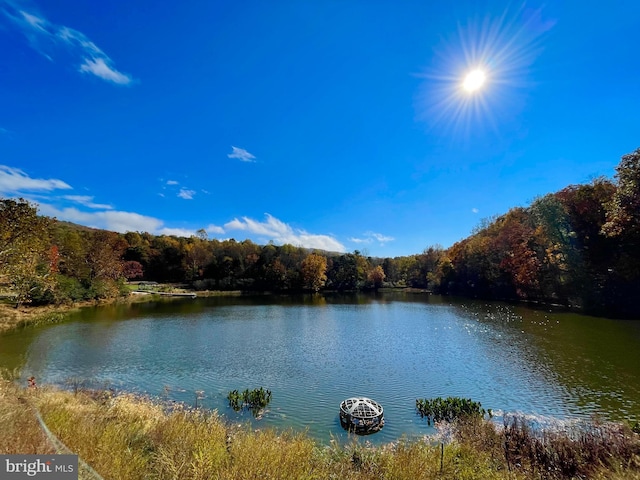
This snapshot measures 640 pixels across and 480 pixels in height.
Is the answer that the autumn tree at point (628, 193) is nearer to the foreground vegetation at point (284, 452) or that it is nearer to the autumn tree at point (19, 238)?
the foreground vegetation at point (284, 452)

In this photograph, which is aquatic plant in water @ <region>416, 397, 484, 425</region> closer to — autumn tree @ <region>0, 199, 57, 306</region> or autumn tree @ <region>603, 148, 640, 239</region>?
autumn tree @ <region>603, 148, 640, 239</region>

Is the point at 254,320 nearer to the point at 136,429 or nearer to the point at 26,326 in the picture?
the point at 26,326

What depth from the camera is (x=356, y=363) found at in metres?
19.5

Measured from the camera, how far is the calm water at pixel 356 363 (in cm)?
1348

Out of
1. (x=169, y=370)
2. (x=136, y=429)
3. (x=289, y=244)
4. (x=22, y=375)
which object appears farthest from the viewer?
(x=289, y=244)

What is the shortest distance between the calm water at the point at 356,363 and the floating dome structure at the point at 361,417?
39cm

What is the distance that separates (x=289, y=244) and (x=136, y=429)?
9674 cm

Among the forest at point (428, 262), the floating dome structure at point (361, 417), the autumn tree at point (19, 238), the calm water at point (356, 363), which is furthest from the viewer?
the forest at point (428, 262)

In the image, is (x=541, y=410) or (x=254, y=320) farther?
(x=254, y=320)

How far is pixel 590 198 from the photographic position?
39156 millimetres

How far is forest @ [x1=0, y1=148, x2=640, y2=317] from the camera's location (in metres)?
24.1

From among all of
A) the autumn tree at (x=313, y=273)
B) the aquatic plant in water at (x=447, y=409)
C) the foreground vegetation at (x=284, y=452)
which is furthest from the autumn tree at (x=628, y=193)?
the autumn tree at (x=313, y=273)

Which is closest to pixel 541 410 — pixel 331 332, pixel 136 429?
pixel 136 429

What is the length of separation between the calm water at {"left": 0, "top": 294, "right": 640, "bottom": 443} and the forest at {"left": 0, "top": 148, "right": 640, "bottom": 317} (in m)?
7.00
